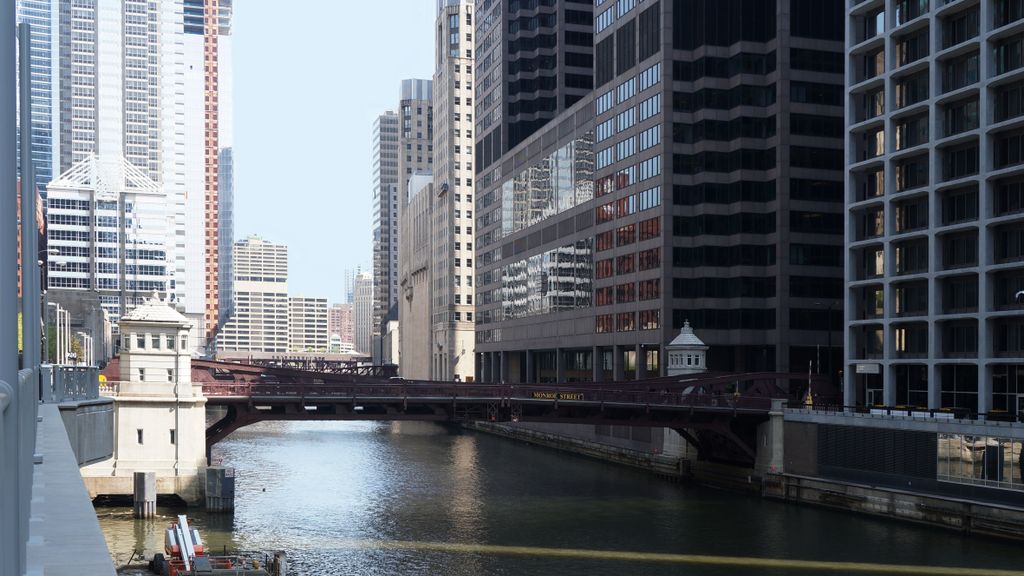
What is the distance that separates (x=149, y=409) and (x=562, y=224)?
287 ft

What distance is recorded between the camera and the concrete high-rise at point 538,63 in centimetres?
18325

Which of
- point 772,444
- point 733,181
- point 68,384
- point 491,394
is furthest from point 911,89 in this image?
point 68,384

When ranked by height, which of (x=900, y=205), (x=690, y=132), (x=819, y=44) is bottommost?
(x=900, y=205)

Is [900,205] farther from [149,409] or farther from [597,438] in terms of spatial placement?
[149,409]

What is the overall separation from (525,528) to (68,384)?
35.0 metres

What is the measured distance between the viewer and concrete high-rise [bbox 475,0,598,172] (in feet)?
601

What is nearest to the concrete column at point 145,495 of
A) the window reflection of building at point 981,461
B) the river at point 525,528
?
the river at point 525,528

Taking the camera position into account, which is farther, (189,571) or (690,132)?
(690,132)

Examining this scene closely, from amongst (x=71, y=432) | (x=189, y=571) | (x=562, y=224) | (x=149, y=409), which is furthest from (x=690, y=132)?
(x=71, y=432)

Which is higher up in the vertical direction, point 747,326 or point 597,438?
point 747,326

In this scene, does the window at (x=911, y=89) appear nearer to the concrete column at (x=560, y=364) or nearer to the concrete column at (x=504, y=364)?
the concrete column at (x=560, y=364)

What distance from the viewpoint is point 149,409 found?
77.2m

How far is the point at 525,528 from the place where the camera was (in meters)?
69.4

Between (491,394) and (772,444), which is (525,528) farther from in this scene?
(772,444)
